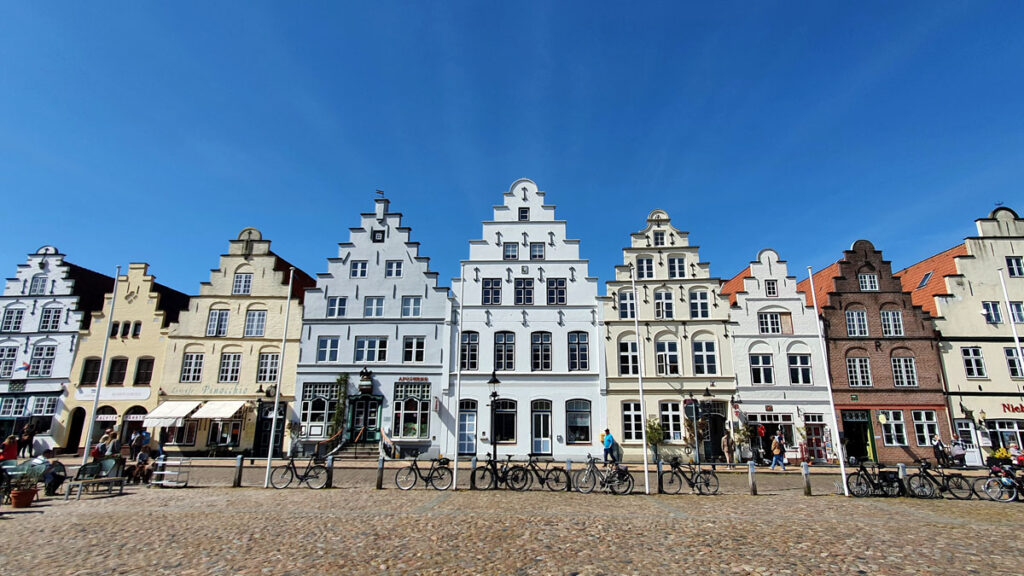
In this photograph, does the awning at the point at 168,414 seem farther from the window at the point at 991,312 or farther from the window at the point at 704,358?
the window at the point at 991,312

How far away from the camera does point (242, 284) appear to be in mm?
33281

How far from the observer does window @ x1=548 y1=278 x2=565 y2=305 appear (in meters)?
31.2

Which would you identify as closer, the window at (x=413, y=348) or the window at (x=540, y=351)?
the window at (x=540, y=351)

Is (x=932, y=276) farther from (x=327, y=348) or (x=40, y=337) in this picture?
(x=40, y=337)

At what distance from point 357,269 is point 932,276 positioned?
35.2 m

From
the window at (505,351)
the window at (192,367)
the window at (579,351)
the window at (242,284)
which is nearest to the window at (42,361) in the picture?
the window at (192,367)

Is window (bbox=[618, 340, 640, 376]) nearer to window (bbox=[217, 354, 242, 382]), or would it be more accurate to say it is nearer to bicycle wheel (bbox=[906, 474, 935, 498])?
bicycle wheel (bbox=[906, 474, 935, 498])

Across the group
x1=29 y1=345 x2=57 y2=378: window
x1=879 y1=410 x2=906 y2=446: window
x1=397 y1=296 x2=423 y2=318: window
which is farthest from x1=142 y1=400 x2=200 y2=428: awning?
x1=879 y1=410 x2=906 y2=446: window

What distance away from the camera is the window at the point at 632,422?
28.4 metres

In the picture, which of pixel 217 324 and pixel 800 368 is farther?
pixel 217 324

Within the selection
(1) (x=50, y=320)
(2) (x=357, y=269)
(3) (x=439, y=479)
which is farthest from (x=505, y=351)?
(1) (x=50, y=320)

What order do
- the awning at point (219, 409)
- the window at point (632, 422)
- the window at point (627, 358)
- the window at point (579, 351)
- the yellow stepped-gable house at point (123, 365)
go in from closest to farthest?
the window at point (632, 422)
the awning at point (219, 409)
the window at point (627, 358)
the window at point (579, 351)
the yellow stepped-gable house at point (123, 365)

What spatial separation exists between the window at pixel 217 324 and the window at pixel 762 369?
102 feet

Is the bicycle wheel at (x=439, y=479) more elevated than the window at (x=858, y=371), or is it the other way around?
the window at (x=858, y=371)
